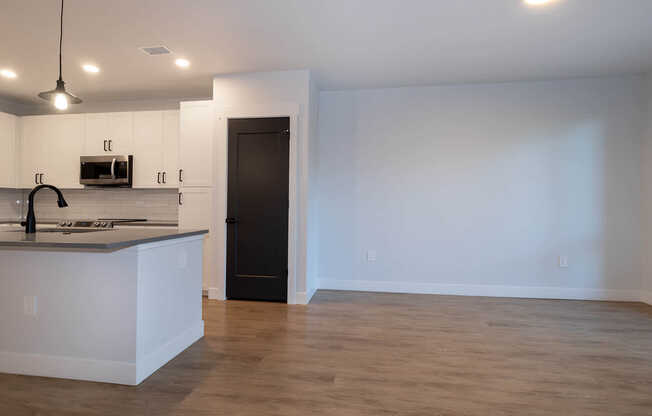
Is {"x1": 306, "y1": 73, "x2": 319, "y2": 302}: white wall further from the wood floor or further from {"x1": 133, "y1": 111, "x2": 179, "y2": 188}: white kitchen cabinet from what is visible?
{"x1": 133, "y1": 111, "x2": 179, "y2": 188}: white kitchen cabinet

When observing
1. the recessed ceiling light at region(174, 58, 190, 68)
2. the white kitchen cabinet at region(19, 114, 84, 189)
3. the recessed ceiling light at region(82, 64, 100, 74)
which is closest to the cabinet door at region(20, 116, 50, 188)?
the white kitchen cabinet at region(19, 114, 84, 189)

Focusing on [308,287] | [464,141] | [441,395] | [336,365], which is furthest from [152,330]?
[464,141]

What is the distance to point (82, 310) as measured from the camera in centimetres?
212

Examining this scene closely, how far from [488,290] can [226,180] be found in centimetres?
339

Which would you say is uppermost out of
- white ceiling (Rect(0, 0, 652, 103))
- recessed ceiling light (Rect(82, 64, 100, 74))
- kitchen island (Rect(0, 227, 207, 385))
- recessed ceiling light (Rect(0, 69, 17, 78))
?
white ceiling (Rect(0, 0, 652, 103))

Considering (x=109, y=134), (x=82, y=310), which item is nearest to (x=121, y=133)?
(x=109, y=134)

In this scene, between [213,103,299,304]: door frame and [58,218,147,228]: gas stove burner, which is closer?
[213,103,299,304]: door frame

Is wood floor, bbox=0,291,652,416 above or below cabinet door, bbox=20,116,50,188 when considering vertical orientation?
below

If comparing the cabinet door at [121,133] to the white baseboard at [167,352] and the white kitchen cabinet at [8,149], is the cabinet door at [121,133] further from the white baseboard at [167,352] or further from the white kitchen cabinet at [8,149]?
the white baseboard at [167,352]

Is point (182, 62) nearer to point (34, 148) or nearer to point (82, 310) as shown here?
point (82, 310)

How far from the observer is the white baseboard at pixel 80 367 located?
208 cm

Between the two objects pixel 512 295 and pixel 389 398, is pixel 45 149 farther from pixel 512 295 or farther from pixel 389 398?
pixel 512 295

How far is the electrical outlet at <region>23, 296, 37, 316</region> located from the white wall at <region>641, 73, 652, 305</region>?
18.5ft

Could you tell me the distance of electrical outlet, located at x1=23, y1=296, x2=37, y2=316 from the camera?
7.11 ft
